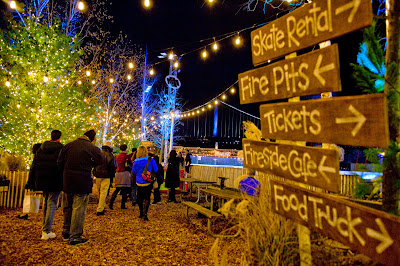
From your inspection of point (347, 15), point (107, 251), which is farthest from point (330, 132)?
point (107, 251)

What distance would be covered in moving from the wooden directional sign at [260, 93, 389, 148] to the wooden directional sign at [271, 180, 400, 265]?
39 centimetres

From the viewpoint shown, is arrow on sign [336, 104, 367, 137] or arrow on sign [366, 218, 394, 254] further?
arrow on sign [336, 104, 367, 137]

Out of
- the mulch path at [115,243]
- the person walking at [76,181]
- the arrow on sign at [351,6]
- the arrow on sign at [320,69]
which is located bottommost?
the mulch path at [115,243]

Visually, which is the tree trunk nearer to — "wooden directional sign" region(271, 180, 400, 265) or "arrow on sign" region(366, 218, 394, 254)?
"wooden directional sign" region(271, 180, 400, 265)

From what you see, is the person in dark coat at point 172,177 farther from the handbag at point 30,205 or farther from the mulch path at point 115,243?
the handbag at point 30,205

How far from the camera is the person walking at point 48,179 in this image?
5031 millimetres

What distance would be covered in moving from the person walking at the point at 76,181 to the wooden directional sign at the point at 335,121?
360 centimetres

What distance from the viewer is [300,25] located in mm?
2283

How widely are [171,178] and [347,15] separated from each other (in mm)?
8576

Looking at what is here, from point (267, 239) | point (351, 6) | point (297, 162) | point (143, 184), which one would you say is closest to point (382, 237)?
point (297, 162)

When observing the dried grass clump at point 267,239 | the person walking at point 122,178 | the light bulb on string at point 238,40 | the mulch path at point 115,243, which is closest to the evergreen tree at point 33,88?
the person walking at point 122,178

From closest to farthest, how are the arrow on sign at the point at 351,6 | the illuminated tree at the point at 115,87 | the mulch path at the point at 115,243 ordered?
1. the arrow on sign at the point at 351,6
2. the mulch path at the point at 115,243
3. the illuminated tree at the point at 115,87

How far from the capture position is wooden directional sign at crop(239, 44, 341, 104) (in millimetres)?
1922

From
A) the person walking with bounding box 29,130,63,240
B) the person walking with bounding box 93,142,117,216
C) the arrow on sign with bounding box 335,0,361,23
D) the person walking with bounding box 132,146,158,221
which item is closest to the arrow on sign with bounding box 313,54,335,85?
the arrow on sign with bounding box 335,0,361,23
